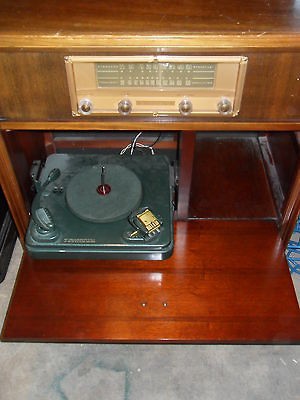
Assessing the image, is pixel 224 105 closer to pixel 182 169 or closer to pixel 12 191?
pixel 182 169

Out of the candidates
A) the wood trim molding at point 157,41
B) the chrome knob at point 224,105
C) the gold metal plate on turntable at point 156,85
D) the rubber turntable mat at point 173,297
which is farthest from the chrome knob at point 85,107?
the rubber turntable mat at point 173,297

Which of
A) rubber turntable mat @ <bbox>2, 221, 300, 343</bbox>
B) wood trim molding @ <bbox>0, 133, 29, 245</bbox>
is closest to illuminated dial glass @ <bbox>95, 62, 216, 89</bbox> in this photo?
wood trim molding @ <bbox>0, 133, 29, 245</bbox>

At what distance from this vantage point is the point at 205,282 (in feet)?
3.55

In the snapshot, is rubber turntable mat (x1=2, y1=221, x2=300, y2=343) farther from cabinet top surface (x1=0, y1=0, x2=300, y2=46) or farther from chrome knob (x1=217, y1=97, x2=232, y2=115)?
cabinet top surface (x1=0, y1=0, x2=300, y2=46)

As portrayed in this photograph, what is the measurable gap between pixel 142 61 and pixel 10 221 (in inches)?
25.9

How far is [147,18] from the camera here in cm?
77

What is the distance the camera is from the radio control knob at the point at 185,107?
827mm

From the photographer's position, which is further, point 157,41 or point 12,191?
point 12,191

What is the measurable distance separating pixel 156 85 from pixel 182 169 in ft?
1.03

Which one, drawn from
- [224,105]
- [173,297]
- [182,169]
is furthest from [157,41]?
[173,297]

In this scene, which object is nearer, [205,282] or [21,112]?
[21,112]

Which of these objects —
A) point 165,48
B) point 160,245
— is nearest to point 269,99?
point 165,48

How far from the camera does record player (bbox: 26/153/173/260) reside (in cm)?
104

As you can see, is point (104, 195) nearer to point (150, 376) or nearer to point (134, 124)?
point (134, 124)
